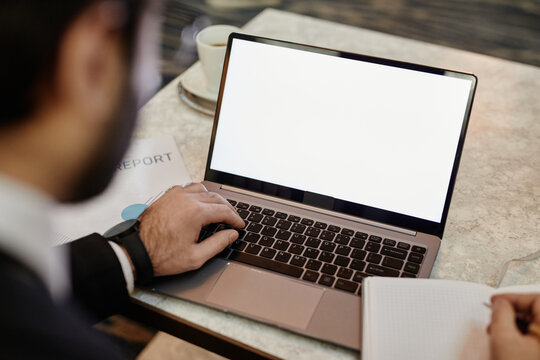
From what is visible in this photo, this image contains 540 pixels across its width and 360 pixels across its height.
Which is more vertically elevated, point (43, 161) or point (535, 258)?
point (43, 161)

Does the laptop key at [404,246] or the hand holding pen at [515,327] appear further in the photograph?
the laptop key at [404,246]

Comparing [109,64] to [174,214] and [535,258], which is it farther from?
[535,258]

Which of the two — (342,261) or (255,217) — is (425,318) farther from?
(255,217)

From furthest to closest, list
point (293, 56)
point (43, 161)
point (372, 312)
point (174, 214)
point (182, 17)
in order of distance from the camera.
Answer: point (182, 17) → point (293, 56) → point (174, 214) → point (372, 312) → point (43, 161)

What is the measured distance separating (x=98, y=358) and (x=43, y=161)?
8.3 inches

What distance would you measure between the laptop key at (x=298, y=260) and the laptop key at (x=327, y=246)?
1.6 inches

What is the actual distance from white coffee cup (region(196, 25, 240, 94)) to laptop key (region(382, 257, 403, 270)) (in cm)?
58

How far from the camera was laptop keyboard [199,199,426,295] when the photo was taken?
2.70ft

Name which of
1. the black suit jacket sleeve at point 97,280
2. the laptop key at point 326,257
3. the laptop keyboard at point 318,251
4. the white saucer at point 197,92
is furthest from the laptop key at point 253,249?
the white saucer at point 197,92

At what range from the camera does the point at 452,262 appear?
885mm

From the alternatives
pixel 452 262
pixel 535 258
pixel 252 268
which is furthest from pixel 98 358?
pixel 535 258

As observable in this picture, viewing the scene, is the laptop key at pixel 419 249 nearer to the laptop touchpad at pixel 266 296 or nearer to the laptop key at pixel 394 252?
the laptop key at pixel 394 252

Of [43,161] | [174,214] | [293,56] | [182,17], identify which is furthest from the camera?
[182,17]

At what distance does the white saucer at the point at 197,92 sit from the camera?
1.22 metres
